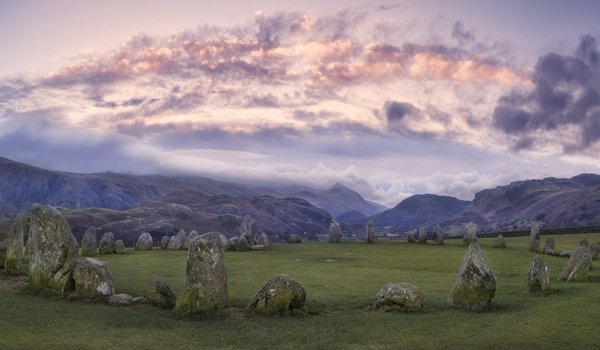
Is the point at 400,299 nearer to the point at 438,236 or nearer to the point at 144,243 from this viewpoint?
the point at 144,243

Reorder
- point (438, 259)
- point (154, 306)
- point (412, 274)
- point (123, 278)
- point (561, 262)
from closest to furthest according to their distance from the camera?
point (154, 306) → point (123, 278) → point (412, 274) → point (561, 262) → point (438, 259)

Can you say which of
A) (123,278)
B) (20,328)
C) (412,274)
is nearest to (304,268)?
(412,274)

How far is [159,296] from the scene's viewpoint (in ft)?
81.4

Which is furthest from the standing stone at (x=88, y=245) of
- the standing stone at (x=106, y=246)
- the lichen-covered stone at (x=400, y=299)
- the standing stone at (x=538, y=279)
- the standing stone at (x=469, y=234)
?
the standing stone at (x=469, y=234)

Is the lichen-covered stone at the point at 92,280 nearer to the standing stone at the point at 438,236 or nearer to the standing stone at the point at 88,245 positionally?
the standing stone at the point at 88,245

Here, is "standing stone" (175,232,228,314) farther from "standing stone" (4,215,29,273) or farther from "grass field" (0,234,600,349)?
"standing stone" (4,215,29,273)

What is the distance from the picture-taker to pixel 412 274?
37.6 metres

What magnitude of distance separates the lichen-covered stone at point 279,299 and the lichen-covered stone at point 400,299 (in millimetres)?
4050

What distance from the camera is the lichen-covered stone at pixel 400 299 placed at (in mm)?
24359

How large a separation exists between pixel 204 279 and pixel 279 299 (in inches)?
145

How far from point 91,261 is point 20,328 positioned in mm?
7466

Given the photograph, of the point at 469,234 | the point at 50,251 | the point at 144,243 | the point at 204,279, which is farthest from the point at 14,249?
the point at 469,234

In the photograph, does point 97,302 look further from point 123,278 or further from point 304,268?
point 304,268

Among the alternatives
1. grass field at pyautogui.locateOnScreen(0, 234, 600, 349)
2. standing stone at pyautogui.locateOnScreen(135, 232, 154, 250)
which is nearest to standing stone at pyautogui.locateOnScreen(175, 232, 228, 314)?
grass field at pyautogui.locateOnScreen(0, 234, 600, 349)
